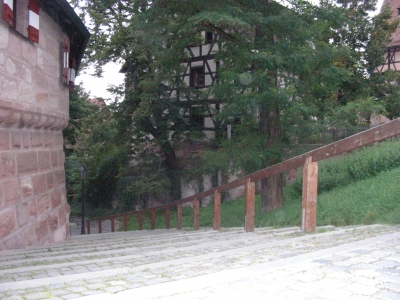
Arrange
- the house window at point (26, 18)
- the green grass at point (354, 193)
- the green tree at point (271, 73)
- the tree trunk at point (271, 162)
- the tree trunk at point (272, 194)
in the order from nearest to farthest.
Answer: the house window at point (26, 18) < the green grass at point (354, 193) < the green tree at point (271, 73) < the tree trunk at point (271, 162) < the tree trunk at point (272, 194)

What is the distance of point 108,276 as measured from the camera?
338 cm

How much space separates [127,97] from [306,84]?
10.1m

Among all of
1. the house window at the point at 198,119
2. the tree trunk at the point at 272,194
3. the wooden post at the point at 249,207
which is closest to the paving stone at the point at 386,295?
the wooden post at the point at 249,207

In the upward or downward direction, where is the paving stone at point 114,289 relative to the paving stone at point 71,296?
downward

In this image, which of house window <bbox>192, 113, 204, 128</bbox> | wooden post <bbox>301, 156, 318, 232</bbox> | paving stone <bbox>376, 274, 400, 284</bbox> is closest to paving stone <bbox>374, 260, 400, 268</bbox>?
paving stone <bbox>376, 274, 400, 284</bbox>

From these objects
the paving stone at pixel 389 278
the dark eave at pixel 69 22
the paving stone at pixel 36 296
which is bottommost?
the paving stone at pixel 36 296

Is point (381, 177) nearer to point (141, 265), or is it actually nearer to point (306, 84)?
point (306, 84)

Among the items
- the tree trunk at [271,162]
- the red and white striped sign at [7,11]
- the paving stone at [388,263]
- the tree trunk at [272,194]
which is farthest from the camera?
the tree trunk at [272,194]

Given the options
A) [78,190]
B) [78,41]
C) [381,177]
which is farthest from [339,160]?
[78,190]

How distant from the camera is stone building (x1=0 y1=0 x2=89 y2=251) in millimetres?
5602

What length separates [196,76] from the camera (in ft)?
70.2

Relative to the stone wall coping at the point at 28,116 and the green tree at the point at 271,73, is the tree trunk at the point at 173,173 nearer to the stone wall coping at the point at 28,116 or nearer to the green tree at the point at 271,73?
the green tree at the point at 271,73

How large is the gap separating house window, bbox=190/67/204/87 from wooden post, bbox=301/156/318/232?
51.4ft

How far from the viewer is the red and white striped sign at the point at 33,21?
6.32 m
